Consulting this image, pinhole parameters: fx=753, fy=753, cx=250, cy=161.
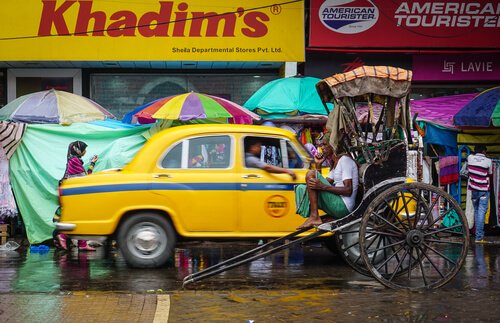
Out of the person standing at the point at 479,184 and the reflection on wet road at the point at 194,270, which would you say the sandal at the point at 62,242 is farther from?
the person standing at the point at 479,184

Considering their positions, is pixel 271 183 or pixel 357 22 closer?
pixel 271 183

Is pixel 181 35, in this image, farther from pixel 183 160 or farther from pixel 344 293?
pixel 344 293

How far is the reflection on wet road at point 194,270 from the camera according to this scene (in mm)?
8828

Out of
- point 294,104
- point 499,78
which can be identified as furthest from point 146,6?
point 499,78

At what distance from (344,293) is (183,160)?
3.26 meters

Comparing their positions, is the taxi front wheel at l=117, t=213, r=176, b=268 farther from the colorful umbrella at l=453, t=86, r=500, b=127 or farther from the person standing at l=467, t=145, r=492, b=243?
the colorful umbrella at l=453, t=86, r=500, b=127

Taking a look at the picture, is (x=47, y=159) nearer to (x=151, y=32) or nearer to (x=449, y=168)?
(x=151, y=32)

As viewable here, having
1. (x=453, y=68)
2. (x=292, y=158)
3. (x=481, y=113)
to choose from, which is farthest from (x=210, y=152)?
(x=453, y=68)

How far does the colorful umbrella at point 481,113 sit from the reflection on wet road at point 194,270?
2.70 meters

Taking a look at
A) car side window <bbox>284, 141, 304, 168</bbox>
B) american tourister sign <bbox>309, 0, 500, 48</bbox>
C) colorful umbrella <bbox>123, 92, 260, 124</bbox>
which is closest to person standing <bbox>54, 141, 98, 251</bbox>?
colorful umbrella <bbox>123, 92, 260, 124</bbox>

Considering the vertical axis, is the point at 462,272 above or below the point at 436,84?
below

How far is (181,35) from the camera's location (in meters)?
17.5

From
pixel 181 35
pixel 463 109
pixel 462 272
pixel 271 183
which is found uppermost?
pixel 181 35

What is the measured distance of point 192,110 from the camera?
13.5 m
